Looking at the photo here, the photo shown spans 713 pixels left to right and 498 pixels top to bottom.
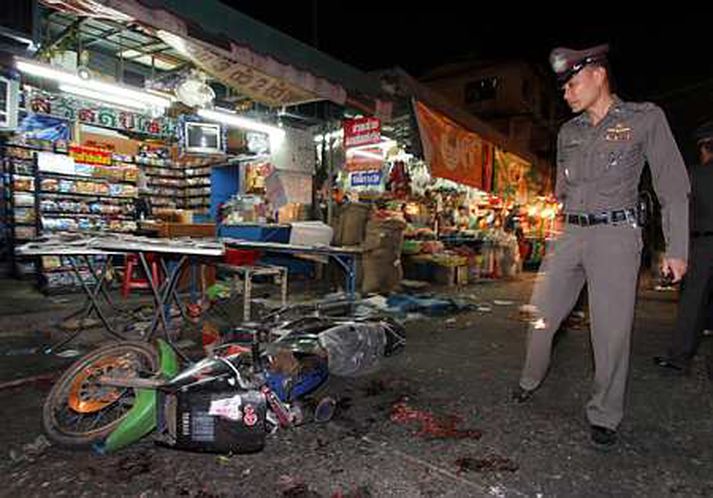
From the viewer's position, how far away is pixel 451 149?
929 cm

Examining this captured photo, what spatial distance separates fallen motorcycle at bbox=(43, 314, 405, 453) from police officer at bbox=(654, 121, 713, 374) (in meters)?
3.73

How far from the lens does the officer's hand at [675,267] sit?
2.84m

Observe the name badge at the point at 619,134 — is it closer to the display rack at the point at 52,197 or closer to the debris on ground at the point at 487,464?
the debris on ground at the point at 487,464

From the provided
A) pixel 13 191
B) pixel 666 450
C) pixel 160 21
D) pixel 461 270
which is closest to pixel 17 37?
pixel 160 21

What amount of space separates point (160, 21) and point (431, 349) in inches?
187

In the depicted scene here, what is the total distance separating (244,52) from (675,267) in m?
5.01

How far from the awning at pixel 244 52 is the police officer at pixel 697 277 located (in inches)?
186

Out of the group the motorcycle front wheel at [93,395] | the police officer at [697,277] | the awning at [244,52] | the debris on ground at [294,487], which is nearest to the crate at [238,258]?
the awning at [244,52]

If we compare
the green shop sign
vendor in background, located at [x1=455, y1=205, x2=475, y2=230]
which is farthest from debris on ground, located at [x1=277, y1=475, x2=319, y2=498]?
vendor in background, located at [x1=455, y1=205, x2=475, y2=230]

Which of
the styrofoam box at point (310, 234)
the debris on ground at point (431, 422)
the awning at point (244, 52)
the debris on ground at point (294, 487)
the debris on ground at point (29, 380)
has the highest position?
the awning at point (244, 52)

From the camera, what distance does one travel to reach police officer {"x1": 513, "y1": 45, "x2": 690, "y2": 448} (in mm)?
2889

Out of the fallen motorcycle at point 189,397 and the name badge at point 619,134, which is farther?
the name badge at point 619,134

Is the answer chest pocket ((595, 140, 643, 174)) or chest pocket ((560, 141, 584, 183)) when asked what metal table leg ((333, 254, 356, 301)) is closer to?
chest pocket ((560, 141, 584, 183))

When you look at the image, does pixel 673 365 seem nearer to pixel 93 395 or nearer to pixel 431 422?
pixel 431 422
